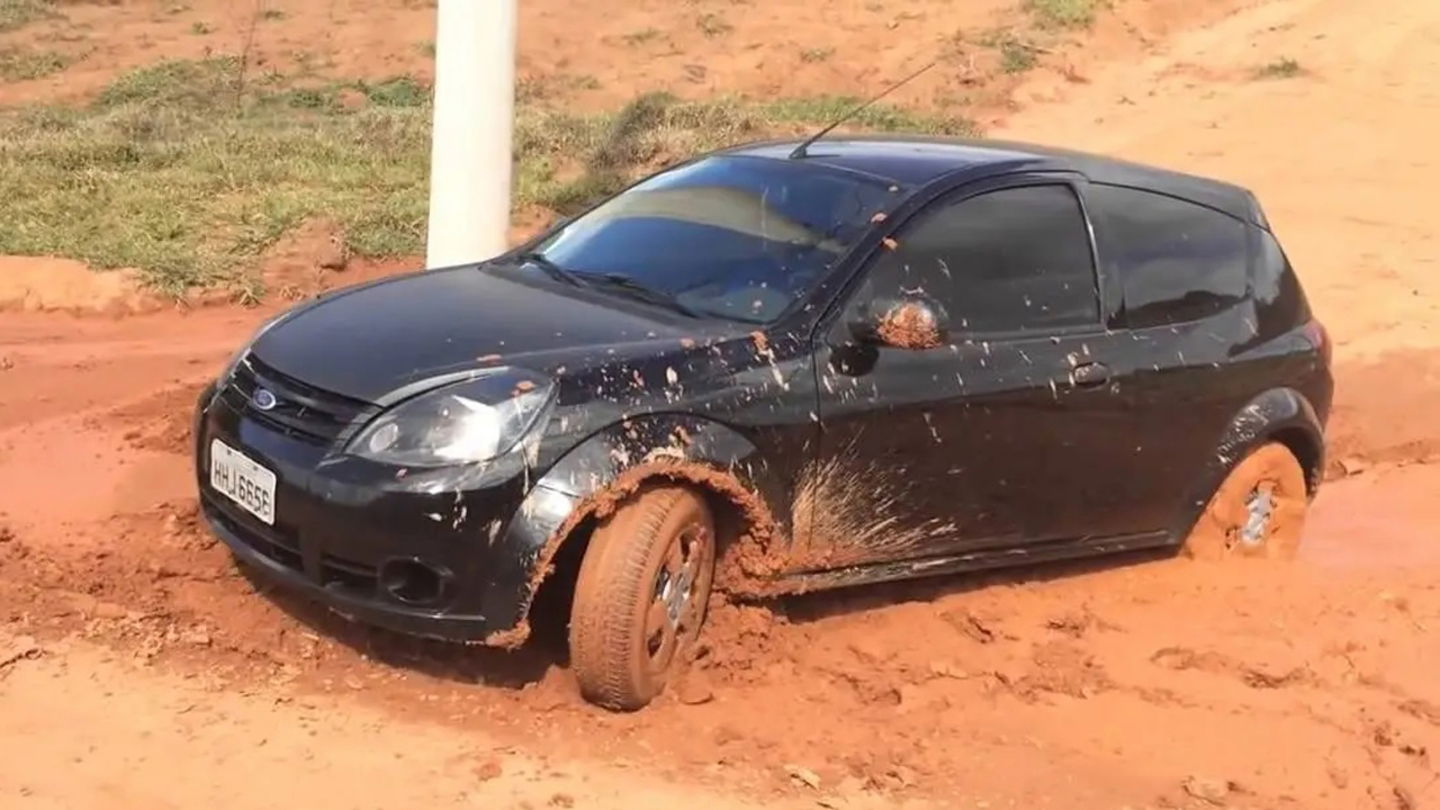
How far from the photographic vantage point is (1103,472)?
5480 millimetres

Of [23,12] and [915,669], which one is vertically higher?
[915,669]

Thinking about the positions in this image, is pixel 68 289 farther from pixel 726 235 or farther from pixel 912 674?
pixel 912 674

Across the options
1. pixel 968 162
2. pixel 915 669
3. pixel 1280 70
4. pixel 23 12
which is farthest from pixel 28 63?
pixel 915 669

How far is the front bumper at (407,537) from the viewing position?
410cm

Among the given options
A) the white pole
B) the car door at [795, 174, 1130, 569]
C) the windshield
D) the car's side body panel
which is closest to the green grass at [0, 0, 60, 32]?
the white pole

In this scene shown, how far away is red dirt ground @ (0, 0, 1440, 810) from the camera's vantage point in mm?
4102

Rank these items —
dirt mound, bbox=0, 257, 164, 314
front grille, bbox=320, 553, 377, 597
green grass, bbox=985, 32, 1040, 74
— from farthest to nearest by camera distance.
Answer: green grass, bbox=985, 32, 1040, 74, dirt mound, bbox=0, 257, 164, 314, front grille, bbox=320, 553, 377, 597

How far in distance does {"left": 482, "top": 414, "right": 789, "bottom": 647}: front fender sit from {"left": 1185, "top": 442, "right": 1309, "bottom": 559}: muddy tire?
8.06 feet

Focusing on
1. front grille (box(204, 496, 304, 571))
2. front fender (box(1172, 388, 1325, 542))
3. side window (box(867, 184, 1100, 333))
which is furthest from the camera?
front fender (box(1172, 388, 1325, 542))

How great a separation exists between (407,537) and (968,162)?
2.41 meters

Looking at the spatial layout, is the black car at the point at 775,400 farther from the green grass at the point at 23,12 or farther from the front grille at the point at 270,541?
the green grass at the point at 23,12

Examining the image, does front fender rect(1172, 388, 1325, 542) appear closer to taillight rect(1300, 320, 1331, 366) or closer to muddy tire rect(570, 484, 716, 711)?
taillight rect(1300, 320, 1331, 366)

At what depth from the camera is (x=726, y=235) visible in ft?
17.1

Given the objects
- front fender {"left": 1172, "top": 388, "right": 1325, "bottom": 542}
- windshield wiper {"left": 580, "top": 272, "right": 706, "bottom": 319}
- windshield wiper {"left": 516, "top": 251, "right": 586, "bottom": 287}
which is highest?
windshield wiper {"left": 580, "top": 272, "right": 706, "bottom": 319}
